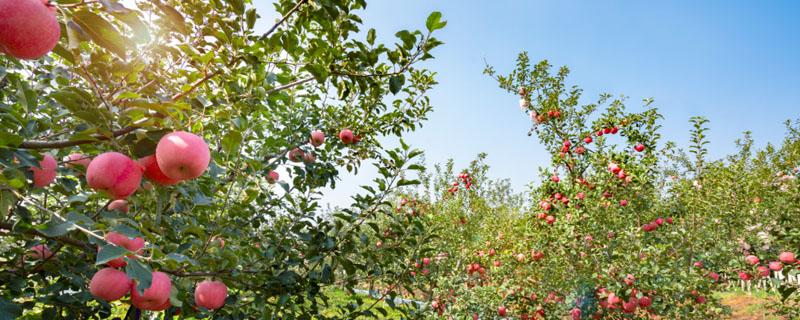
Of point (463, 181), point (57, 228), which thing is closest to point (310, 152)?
point (57, 228)

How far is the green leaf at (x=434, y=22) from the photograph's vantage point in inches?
68.6

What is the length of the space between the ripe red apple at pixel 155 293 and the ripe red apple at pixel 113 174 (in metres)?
0.50

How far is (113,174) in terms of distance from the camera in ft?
3.58

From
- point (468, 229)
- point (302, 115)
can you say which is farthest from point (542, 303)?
point (302, 115)

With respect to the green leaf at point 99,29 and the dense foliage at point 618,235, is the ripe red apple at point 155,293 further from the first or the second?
the dense foliage at point 618,235

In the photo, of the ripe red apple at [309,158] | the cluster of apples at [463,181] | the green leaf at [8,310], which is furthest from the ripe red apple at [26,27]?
the cluster of apples at [463,181]

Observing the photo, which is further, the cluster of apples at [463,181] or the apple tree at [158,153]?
the cluster of apples at [463,181]

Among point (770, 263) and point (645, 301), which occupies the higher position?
point (770, 263)

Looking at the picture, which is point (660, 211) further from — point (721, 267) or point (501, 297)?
point (501, 297)

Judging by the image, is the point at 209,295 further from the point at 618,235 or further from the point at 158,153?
the point at 618,235

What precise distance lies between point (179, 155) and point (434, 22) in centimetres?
115

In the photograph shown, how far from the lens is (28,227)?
1.44 meters

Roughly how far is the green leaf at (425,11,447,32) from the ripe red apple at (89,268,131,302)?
1.47 meters

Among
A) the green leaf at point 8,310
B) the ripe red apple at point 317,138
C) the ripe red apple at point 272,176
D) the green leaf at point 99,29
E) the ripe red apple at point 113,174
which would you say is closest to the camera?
the green leaf at point 99,29
